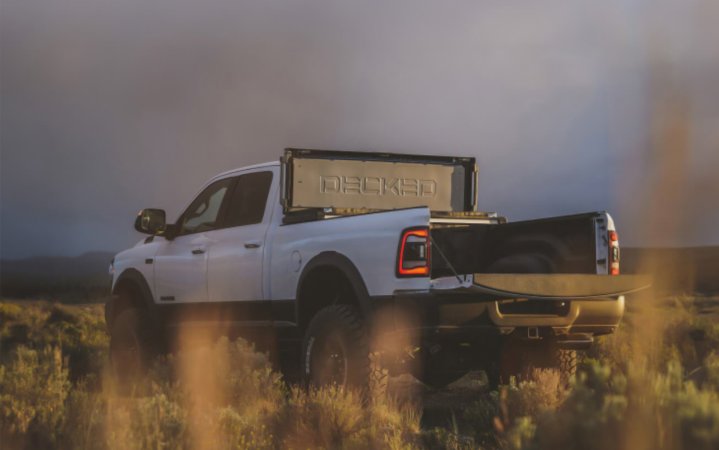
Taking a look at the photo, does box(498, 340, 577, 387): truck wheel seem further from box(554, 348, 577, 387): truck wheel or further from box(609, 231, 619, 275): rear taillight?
box(609, 231, 619, 275): rear taillight

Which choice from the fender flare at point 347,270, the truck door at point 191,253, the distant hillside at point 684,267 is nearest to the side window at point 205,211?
the truck door at point 191,253

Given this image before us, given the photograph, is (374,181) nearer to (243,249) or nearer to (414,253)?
(243,249)

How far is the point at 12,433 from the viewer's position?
23.9 feet

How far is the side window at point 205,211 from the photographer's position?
11.3m

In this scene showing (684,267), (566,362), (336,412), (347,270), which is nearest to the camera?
(336,412)

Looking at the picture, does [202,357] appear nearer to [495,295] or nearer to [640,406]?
[495,295]

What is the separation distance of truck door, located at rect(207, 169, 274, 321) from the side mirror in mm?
757

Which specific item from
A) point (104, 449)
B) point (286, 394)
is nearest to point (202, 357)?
point (286, 394)

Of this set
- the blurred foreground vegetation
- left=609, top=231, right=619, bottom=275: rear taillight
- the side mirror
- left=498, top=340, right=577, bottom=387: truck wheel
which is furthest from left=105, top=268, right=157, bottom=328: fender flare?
left=609, top=231, right=619, bottom=275: rear taillight

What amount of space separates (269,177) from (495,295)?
136 inches

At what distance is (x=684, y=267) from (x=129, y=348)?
56.4m

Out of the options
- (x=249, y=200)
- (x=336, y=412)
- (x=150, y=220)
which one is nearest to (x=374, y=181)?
(x=249, y=200)

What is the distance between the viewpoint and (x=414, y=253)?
8.00 m

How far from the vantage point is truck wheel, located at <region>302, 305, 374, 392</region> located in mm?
8281
